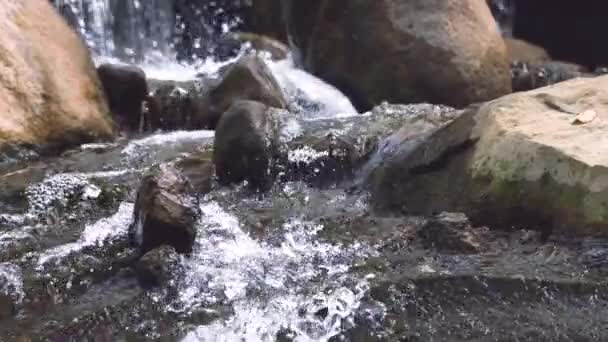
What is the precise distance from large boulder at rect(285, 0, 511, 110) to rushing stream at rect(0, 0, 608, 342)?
2.67 metres

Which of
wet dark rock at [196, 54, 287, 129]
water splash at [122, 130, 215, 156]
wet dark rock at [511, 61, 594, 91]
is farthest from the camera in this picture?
wet dark rock at [511, 61, 594, 91]

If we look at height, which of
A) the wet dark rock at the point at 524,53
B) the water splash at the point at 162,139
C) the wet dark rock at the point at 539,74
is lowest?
the wet dark rock at the point at 524,53

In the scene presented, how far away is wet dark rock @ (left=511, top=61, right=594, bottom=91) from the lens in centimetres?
857

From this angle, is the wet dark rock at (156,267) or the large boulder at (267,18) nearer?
A: the wet dark rock at (156,267)

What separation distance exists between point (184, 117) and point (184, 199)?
2713 millimetres

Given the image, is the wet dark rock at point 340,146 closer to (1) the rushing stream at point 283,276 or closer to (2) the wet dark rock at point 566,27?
(1) the rushing stream at point 283,276

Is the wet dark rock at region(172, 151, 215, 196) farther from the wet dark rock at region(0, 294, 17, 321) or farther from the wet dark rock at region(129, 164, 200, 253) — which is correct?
the wet dark rock at region(0, 294, 17, 321)

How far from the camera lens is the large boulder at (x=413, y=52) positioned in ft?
23.5

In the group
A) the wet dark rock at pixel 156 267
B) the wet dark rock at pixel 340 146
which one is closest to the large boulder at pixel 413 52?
the wet dark rock at pixel 340 146

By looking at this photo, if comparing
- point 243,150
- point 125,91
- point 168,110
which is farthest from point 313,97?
point 243,150

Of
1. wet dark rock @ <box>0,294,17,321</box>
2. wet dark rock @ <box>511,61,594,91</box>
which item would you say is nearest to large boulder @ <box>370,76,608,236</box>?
wet dark rock @ <box>0,294,17,321</box>

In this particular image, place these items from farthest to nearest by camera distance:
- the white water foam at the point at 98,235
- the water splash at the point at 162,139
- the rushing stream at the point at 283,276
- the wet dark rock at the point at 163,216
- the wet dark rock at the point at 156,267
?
the water splash at the point at 162,139, the white water foam at the point at 98,235, the wet dark rock at the point at 163,216, the wet dark rock at the point at 156,267, the rushing stream at the point at 283,276

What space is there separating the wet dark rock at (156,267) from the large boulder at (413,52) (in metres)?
3.95

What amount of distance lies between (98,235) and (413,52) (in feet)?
13.1
